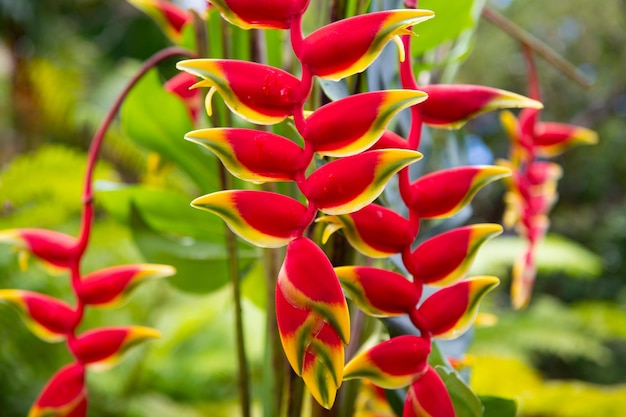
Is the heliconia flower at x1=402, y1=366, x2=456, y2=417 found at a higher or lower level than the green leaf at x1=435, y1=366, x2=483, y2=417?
higher

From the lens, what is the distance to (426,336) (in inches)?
8.3

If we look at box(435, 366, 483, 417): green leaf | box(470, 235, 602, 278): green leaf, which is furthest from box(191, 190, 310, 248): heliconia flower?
box(470, 235, 602, 278): green leaf

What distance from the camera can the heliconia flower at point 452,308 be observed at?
210 millimetres

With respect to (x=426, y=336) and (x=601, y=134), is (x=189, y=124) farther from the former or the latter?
(x=601, y=134)

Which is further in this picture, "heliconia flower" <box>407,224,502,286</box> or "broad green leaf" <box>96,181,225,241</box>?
"broad green leaf" <box>96,181,225,241</box>

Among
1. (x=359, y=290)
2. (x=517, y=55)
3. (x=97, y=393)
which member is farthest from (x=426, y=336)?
(x=517, y=55)

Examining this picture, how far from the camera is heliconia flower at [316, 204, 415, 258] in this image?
20cm

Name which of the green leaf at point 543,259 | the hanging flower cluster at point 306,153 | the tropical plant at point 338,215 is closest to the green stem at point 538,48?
the tropical plant at point 338,215

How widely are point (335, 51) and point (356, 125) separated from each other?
2 centimetres

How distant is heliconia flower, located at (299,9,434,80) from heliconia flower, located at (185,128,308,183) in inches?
1.0

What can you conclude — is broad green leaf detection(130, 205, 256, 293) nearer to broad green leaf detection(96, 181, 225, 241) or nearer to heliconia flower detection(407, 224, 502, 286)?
broad green leaf detection(96, 181, 225, 241)

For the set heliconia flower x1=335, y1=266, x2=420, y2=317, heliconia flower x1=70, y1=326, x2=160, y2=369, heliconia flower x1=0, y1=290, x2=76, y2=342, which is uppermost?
heliconia flower x1=335, y1=266, x2=420, y2=317

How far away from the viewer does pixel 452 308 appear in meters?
0.21

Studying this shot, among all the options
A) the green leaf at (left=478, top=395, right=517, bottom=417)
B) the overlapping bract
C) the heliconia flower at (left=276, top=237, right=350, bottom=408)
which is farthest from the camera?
the overlapping bract
